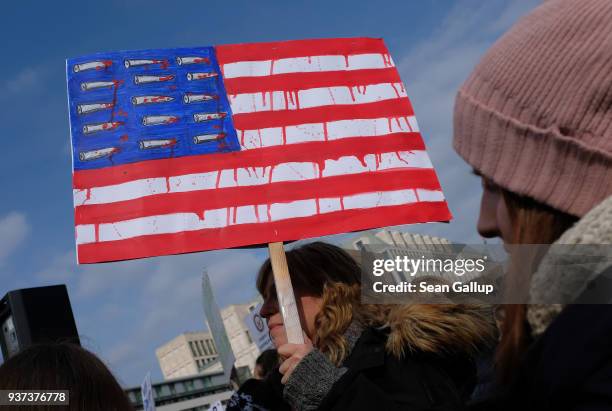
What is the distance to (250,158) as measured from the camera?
115 inches

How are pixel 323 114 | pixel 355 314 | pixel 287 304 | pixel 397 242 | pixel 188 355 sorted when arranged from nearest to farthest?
pixel 287 304 → pixel 355 314 → pixel 323 114 → pixel 397 242 → pixel 188 355

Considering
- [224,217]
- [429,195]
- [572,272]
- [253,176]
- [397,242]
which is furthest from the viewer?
[397,242]

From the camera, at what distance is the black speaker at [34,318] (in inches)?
103

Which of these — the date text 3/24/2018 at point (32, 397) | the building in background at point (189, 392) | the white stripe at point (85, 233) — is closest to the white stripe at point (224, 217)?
the white stripe at point (85, 233)

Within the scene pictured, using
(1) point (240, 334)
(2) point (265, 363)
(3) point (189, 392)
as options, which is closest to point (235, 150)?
(2) point (265, 363)

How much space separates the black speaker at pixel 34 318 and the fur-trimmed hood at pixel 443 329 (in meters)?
1.18

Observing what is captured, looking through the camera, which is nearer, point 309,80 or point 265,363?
point 309,80

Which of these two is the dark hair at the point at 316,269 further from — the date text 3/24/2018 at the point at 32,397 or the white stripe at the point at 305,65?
the date text 3/24/2018 at the point at 32,397

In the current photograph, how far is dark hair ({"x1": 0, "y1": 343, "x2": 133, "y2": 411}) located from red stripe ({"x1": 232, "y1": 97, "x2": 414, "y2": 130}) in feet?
4.36

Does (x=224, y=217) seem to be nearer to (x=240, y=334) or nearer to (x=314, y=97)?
(x=314, y=97)

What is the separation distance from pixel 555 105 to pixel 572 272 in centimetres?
34

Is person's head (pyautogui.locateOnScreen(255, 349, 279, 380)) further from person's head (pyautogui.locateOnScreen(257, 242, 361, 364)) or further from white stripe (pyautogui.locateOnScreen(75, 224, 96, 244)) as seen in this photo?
white stripe (pyautogui.locateOnScreen(75, 224, 96, 244))

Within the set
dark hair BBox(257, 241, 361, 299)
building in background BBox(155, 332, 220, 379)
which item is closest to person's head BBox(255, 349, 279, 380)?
dark hair BBox(257, 241, 361, 299)

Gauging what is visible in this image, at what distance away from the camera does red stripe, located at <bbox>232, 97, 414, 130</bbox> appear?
3.02 m
